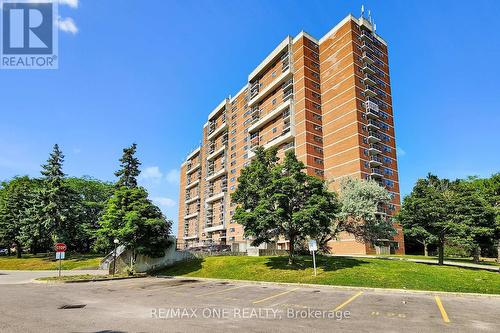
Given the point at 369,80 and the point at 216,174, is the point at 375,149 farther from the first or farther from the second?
the point at 216,174

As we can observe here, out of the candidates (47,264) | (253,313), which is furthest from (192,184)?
(253,313)

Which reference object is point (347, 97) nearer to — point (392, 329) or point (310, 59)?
point (310, 59)

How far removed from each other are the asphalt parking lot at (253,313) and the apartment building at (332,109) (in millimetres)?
35112

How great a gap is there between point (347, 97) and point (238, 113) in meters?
33.1

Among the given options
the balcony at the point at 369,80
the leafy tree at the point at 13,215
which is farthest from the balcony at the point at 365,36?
the leafy tree at the point at 13,215

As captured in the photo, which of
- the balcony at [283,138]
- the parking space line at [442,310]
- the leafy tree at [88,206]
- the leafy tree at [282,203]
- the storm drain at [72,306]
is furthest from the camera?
the balcony at [283,138]

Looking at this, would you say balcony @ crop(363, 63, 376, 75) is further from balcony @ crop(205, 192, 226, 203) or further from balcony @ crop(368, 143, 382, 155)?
balcony @ crop(205, 192, 226, 203)

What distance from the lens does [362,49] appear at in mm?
62812

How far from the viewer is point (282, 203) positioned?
1086 inches

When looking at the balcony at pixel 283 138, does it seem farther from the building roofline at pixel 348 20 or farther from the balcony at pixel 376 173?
the building roofline at pixel 348 20

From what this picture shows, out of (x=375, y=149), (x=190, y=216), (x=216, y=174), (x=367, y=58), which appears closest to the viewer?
(x=375, y=149)

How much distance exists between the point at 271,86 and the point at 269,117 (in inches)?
271

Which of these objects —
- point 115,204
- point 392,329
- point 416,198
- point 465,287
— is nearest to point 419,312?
point 392,329

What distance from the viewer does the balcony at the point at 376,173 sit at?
57.2m
